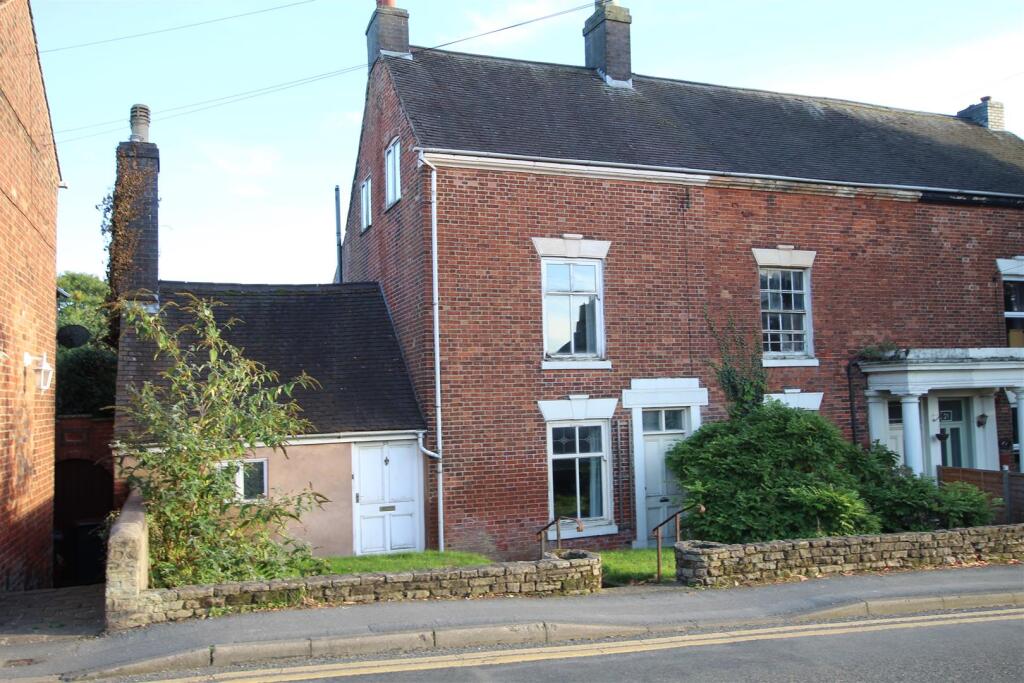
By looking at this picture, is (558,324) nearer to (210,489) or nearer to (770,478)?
(770,478)

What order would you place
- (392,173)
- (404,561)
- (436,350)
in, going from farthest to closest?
(392,173) → (436,350) → (404,561)

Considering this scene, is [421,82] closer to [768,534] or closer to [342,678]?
[768,534]

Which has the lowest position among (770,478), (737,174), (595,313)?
(770,478)

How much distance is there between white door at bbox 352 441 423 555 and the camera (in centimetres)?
1456

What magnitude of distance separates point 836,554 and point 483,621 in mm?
5036

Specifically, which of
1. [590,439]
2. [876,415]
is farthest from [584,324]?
[876,415]

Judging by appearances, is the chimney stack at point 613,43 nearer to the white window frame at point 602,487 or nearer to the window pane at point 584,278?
the window pane at point 584,278

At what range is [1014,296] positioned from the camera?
19359 mm

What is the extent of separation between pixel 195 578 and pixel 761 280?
11.7 m

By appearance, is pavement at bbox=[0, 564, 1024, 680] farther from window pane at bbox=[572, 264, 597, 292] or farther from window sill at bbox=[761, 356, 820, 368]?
window pane at bbox=[572, 264, 597, 292]

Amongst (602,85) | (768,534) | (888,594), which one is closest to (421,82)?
(602,85)

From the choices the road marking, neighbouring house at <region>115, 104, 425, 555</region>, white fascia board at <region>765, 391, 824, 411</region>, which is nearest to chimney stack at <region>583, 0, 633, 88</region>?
neighbouring house at <region>115, 104, 425, 555</region>

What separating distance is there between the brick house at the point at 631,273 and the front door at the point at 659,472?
0.04m

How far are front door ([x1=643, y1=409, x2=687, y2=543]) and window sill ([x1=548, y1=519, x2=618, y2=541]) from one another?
2.60 ft
